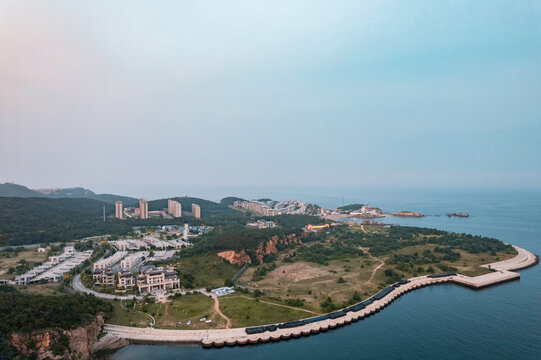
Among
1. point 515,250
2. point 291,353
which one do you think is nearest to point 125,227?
point 291,353

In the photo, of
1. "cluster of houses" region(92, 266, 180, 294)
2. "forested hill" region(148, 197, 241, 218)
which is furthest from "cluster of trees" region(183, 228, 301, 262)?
"forested hill" region(148, 197, 241, 218)

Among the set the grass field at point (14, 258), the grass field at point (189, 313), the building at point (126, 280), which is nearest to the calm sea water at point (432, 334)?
the grass field at point (189, 313)

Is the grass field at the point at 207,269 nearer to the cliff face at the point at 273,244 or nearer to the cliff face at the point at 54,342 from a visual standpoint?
the cliff face at the point at 273,244

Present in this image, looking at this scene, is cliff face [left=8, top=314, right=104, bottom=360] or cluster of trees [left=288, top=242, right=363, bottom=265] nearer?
cliff face [left=8, top=314, right=104, bottom=360]

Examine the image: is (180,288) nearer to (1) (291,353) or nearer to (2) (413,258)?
(1) (291,353)

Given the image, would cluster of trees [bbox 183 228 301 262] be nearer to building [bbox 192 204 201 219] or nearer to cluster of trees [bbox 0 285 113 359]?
cluster of trees [bbox 0 285 113 359]
